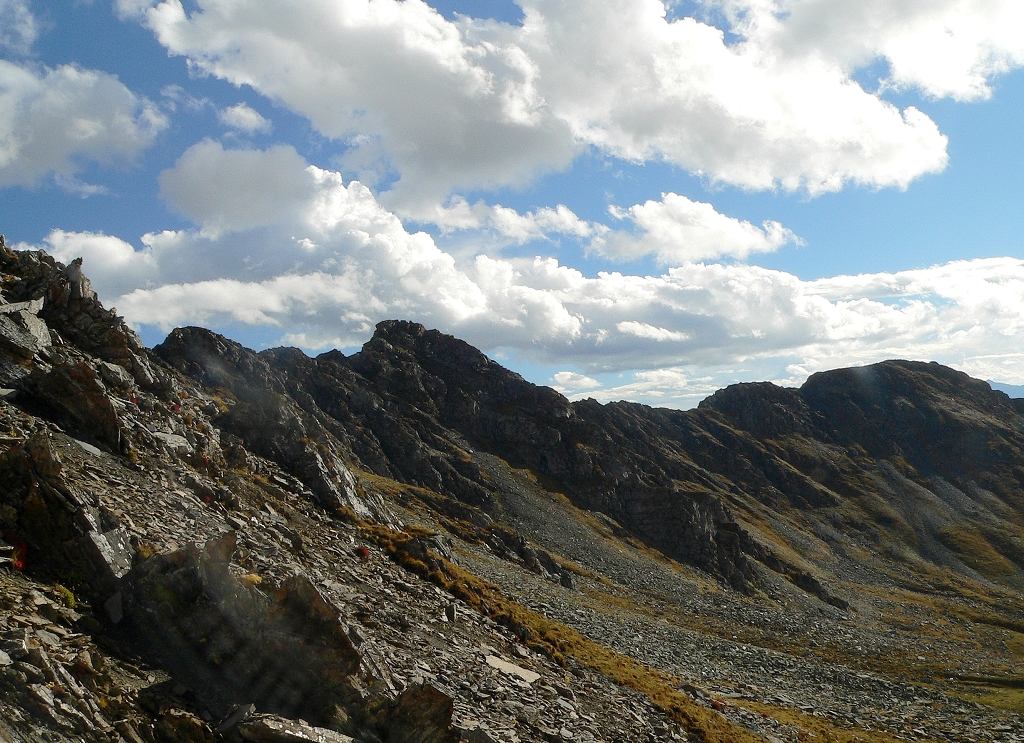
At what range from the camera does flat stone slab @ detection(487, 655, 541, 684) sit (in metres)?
26.7

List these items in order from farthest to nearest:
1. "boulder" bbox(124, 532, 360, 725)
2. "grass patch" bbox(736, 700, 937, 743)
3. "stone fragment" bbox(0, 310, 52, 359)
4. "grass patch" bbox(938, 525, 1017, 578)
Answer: "grass patch" bbox(938, 525, 1017, 578) < "grass patch" bbox(736, 700, 937, 743) < "stone fragment" bbox(0, 310, 52, 359) < "boulder" bbox(124, 532, 360, 725)

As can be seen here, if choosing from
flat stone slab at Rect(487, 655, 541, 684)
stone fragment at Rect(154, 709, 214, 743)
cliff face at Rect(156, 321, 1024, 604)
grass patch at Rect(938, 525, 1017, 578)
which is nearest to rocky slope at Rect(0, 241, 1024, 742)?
stone fragment at Rect(154, 709, 214, 743)

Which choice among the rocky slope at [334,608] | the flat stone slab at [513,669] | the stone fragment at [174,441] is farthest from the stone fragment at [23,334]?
the flat stone slab at [513,669]

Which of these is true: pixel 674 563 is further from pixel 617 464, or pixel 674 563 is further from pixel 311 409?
pixel 311 409

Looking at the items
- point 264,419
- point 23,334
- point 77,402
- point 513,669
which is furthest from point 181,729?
point 264,419

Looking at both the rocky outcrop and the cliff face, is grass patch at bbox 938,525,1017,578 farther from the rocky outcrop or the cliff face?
the rocky outcrop

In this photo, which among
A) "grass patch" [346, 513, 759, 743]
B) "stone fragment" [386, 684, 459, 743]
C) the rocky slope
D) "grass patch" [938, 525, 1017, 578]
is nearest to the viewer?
the rocky slope

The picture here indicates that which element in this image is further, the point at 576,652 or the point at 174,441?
the point at 174,441

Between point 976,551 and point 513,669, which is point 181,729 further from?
point 976,551

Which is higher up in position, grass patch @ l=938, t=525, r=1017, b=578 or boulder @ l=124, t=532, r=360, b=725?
boulder @ l=124, t=532, r=360, b=725

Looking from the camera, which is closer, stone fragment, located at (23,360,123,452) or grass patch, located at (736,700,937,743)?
stone fragment, located at (23,360,123,452)

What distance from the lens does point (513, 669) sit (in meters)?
27.2

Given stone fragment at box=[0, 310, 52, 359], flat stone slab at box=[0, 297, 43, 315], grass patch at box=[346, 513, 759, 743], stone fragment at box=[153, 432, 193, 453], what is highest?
flat stone slab at box=[0, 297, 43, 315]

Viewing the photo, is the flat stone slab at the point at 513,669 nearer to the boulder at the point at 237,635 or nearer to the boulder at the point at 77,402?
the boulder at the point at 237,635
